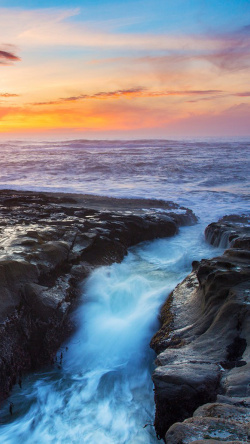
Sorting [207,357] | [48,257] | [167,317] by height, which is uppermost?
[48,257]

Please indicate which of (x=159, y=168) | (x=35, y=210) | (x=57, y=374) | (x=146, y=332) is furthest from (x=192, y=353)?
(x=159, y=168)

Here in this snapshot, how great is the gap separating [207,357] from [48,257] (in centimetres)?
366

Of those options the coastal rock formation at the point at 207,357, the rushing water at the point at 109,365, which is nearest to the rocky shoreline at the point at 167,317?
the coastal rock formation at the point at 207,357

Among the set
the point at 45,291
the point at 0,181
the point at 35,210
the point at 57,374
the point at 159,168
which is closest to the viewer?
the point at 57,374

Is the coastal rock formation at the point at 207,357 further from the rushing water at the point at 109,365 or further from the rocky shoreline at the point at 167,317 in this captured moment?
the rushing water at the point at 109,365

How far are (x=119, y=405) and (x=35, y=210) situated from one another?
7212 millimetres

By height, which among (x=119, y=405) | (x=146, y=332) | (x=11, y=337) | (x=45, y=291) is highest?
(x=45, y=291)

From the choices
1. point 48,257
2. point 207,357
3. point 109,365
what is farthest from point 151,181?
point 207,357

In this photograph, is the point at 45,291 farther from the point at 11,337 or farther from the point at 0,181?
the point at 0,181

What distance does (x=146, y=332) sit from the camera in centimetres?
627

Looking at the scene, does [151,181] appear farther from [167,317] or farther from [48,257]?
[167,317]

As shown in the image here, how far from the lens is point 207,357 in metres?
4.33

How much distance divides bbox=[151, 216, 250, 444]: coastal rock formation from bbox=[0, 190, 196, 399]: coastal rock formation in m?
1.81

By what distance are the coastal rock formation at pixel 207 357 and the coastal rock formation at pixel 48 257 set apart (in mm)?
1813
